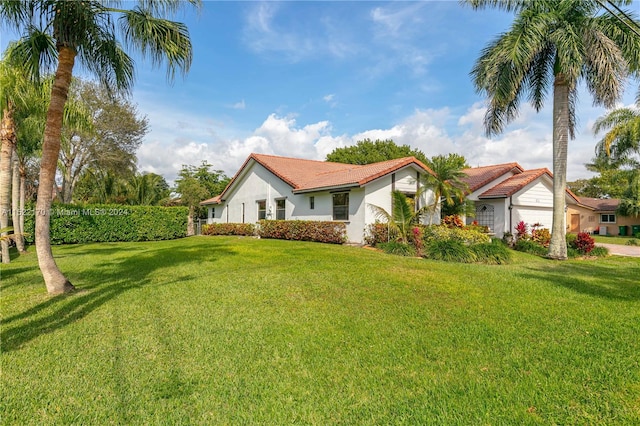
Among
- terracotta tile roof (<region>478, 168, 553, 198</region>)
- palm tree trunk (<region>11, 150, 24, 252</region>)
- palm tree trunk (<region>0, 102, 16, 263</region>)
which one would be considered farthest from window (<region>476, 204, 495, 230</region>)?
palm tree trunk (<region>11, 150, 24, 252</region>)

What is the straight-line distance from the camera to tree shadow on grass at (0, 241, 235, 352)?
472 cm

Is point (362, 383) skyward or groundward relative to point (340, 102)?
groundward

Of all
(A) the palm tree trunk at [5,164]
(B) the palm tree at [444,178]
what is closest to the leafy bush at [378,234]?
(B) the palm tree at [444,178]

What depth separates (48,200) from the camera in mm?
6551

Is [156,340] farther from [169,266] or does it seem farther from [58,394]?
[169,266]

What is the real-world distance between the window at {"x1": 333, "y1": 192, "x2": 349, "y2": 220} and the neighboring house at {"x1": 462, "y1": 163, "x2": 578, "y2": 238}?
6.59 metres

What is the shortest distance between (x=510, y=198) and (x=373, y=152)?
2578 centimetres

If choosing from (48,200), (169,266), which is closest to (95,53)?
(48,200)

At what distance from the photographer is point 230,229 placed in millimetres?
24078

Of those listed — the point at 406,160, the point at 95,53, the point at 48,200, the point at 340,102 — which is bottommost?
the point at 48,200

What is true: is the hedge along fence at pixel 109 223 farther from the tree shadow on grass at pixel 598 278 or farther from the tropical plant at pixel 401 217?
the tree shadow on grass at pixel 598 278

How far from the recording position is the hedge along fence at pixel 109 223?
17750mm

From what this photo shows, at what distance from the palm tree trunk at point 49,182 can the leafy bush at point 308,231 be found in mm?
11056

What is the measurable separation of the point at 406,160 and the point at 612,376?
1328cm
